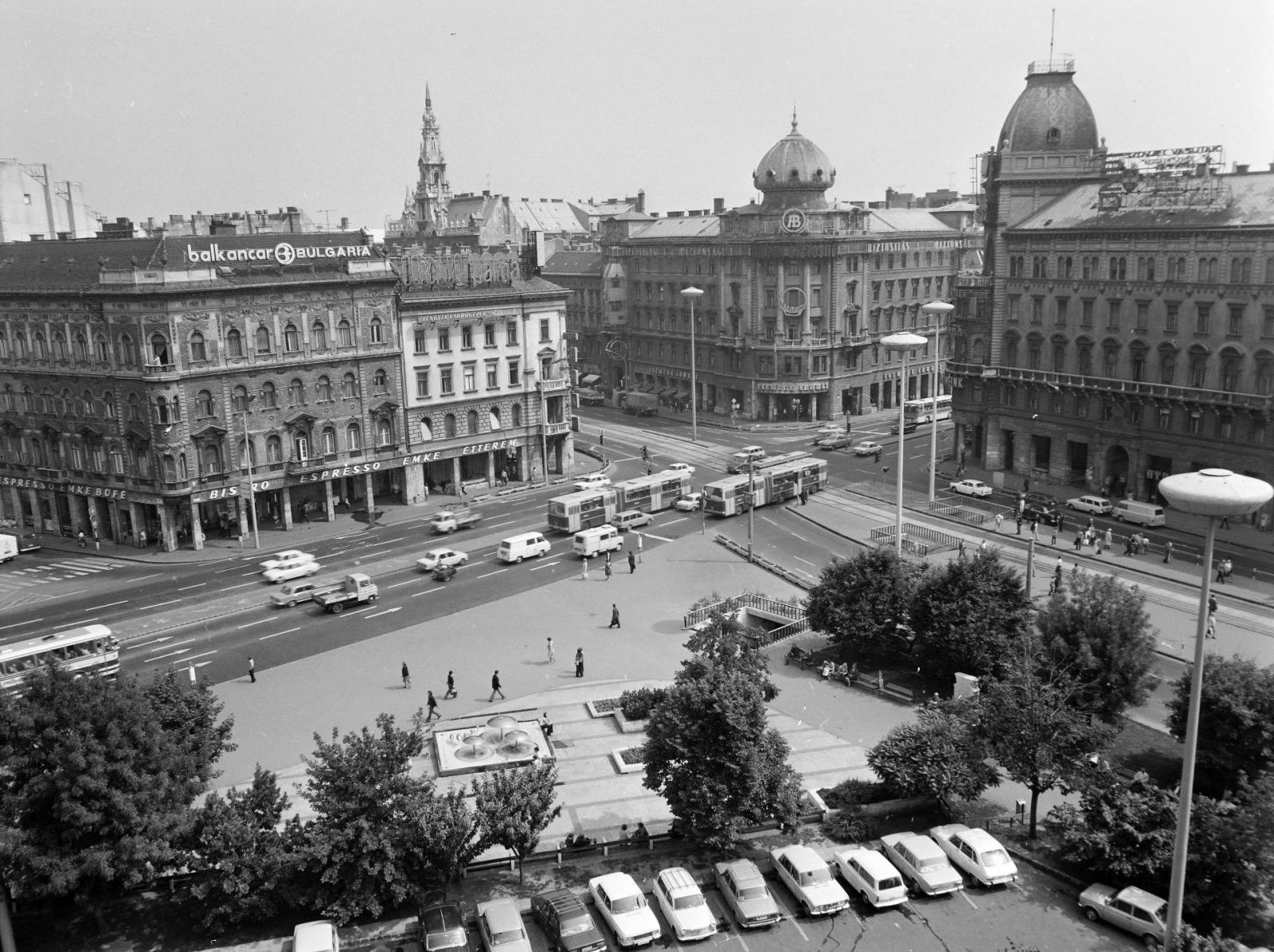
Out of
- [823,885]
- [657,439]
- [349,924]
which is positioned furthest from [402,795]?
[657,439]

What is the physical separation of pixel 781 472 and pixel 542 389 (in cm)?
2280

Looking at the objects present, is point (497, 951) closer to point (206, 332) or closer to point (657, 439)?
point (206, 332)

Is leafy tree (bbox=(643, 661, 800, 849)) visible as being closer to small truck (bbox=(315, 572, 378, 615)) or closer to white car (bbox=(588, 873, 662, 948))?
white car (bbox=(588, 873, 662, 948))

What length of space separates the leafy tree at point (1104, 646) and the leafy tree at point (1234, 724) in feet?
14.8

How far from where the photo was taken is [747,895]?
1355 inches

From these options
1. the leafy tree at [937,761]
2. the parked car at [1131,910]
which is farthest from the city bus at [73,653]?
the parked car at [1131,910]

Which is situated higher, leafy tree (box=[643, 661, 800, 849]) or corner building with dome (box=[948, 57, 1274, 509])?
corner building with dome (box=[948, 57, 1274, 509])

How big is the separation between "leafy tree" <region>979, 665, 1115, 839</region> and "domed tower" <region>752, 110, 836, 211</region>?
3305 inches

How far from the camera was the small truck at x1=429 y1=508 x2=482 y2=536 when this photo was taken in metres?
81.6

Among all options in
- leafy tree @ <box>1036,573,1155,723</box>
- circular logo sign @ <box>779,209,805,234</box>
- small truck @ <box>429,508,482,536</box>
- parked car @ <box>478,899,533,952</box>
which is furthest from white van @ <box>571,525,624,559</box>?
circular logo sign @ <box>779,209,805,234</box>

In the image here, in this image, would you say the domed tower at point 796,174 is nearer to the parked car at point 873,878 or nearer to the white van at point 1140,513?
the white van at point 1140,513

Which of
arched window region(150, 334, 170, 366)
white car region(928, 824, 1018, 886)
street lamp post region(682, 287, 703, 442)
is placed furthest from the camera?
street lamp post region(682, 287, 703, 442)

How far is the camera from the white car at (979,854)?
3559 centimetres

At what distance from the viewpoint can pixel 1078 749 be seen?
128 ft
